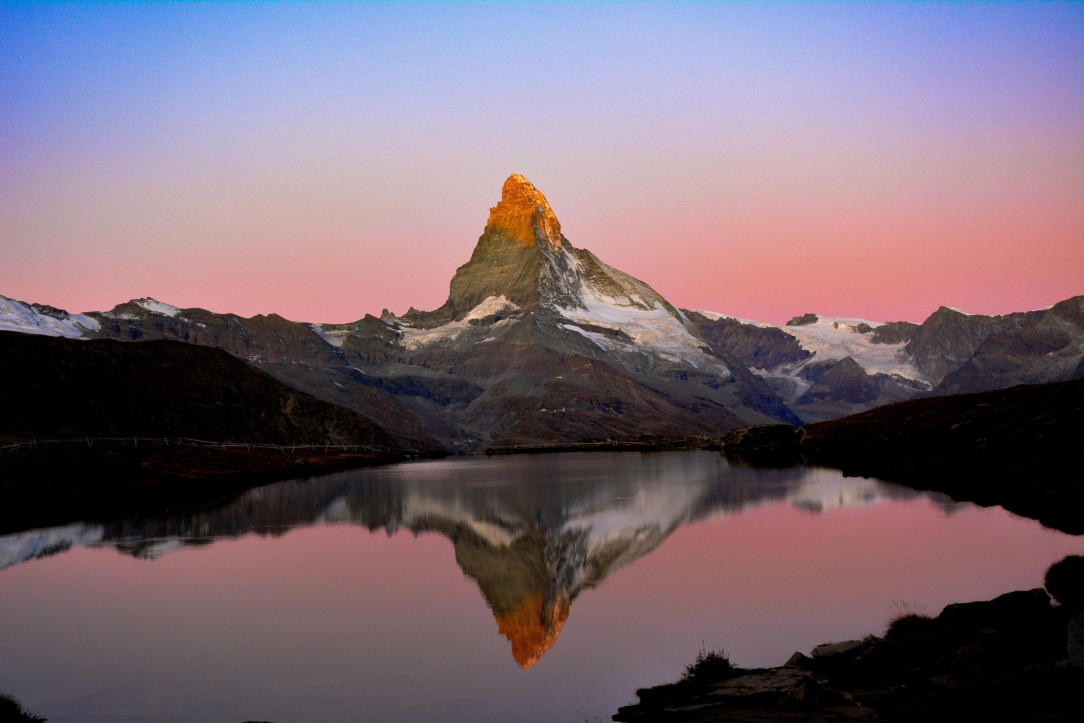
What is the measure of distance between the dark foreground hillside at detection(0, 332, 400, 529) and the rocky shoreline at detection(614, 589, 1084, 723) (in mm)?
58331

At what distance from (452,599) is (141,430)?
→ 355 feet

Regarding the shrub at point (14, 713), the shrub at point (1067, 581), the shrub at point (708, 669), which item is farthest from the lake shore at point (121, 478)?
the shrub at point (1067, 581)

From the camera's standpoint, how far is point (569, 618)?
34469 mm

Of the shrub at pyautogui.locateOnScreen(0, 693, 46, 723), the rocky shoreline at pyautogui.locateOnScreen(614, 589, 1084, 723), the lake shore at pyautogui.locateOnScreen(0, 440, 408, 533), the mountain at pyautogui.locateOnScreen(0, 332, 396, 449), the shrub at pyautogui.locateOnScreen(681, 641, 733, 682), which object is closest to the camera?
the rocky shoreline at pyautogui.locateOnScreen(614, 589, 1084, 723)

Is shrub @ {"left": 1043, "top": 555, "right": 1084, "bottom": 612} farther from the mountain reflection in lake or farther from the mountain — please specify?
the mountain

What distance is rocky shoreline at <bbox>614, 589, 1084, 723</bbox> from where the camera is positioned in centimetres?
1642

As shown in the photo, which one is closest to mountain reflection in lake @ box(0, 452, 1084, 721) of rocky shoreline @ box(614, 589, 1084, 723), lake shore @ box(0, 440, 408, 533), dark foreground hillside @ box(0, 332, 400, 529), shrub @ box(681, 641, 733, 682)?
shrub @ box(681, 641, 733, 682)

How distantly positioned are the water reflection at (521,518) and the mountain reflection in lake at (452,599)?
344 mm

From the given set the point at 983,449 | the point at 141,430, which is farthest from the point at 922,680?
the point at 141,430

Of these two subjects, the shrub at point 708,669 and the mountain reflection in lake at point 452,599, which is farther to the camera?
the mountain reflection in lake at point 452,599

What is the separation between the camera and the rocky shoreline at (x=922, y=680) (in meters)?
16.4

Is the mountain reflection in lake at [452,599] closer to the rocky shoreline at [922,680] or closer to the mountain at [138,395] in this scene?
the rocky shoreline at [922,680]

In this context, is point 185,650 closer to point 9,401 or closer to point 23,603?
point 23,603

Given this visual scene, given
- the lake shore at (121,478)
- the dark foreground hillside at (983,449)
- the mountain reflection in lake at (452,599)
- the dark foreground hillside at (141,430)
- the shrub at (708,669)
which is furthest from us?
the dark foreground hillside at (141,430)
